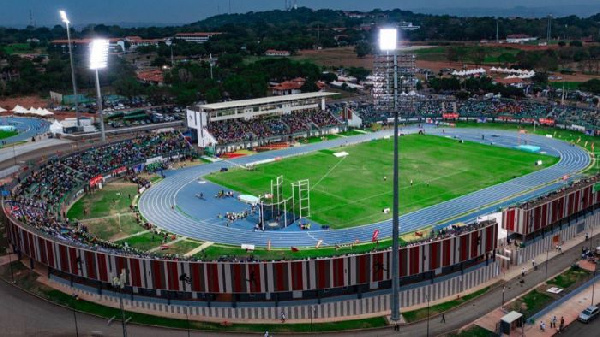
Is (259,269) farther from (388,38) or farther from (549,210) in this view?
(549,210)

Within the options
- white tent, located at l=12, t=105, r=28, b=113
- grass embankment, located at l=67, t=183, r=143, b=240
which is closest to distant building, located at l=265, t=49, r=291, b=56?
white tent, located at l=12, t=105, r=28, b=113

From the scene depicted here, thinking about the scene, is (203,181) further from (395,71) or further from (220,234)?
(395,71)

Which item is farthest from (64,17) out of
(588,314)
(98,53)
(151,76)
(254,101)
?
(588,314)

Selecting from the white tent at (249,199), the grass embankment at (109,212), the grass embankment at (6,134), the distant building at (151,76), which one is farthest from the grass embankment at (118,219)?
the distant building at (151,76)

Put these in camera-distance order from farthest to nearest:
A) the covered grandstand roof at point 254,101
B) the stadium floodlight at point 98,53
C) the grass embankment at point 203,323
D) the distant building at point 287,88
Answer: the distant building at point 287,88 → the covered grandstand roof at point 254,101 → the stadium floodlight at point 98,53 → the grass embankment at point 203,323

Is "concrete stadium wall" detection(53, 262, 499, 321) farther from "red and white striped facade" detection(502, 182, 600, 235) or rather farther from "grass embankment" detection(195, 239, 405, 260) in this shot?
"red and white striped facade" detection(502, 182, 600, 235)

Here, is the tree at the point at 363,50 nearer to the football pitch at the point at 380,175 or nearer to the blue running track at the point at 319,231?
the football pitch at the point at 380,175
